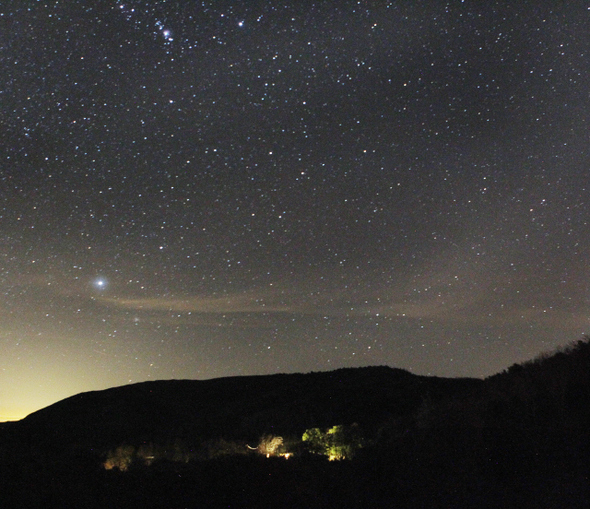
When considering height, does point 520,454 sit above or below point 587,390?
below

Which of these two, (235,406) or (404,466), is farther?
(235,406)

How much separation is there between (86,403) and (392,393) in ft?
77.7

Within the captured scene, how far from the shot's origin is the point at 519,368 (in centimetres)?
1157

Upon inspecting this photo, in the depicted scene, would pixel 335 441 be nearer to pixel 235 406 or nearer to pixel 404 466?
pixel 404 466

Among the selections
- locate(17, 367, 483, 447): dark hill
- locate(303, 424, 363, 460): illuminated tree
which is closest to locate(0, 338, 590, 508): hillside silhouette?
locate(303, 424, 363, 460): illuminated tree

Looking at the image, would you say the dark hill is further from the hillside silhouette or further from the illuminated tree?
the hillside silhouette

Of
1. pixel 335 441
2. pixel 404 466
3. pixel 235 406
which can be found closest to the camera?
pixel 404 466

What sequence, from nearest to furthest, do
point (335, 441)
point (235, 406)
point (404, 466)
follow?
point (404, 466), point (335, 441), point (235, 406)

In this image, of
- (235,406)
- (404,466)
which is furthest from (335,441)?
(235,406)

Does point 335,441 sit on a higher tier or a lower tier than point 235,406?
lower

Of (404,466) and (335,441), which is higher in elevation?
(404,466)

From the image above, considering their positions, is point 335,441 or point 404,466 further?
point 335,441

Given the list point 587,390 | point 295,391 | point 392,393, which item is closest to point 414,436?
point 587,390

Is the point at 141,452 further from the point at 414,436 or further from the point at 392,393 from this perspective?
the point at 392,393
